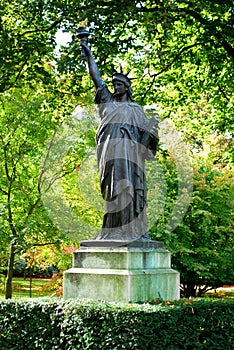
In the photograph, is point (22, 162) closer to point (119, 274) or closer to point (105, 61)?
point (105, 61)

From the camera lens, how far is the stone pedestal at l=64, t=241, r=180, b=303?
6.66 metres

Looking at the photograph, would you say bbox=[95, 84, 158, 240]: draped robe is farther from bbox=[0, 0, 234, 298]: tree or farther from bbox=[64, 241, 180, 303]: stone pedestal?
bbox=[0, 0, 234, 298]: tree

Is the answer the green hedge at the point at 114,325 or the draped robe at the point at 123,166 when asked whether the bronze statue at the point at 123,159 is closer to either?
the draped robe at the point at 123,166

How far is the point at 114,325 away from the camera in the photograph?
19.2ft

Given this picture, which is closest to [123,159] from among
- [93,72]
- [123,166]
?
[123,166]

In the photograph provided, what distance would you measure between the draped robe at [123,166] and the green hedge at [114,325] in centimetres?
141

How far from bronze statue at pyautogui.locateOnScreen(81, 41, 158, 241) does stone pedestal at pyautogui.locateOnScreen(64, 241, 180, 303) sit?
276mm

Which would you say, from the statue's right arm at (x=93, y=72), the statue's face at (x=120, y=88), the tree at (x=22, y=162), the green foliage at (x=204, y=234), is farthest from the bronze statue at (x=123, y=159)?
the green foliage at (x=204, y=234)

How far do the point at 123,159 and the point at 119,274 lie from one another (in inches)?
73.8

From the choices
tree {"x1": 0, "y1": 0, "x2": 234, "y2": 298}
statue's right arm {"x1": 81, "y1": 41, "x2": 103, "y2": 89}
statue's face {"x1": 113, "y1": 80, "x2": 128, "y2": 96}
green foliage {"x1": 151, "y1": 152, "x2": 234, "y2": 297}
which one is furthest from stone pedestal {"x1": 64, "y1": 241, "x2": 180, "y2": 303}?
green foliage {"x1": 151, "y1": 152, "x2": 234, "y2": 297}

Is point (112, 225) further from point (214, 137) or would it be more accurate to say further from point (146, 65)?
point (214, 137)

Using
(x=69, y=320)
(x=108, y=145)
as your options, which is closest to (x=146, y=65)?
(x=108, y=145)

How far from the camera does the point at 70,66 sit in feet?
42.2

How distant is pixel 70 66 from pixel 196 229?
8.59 metres
